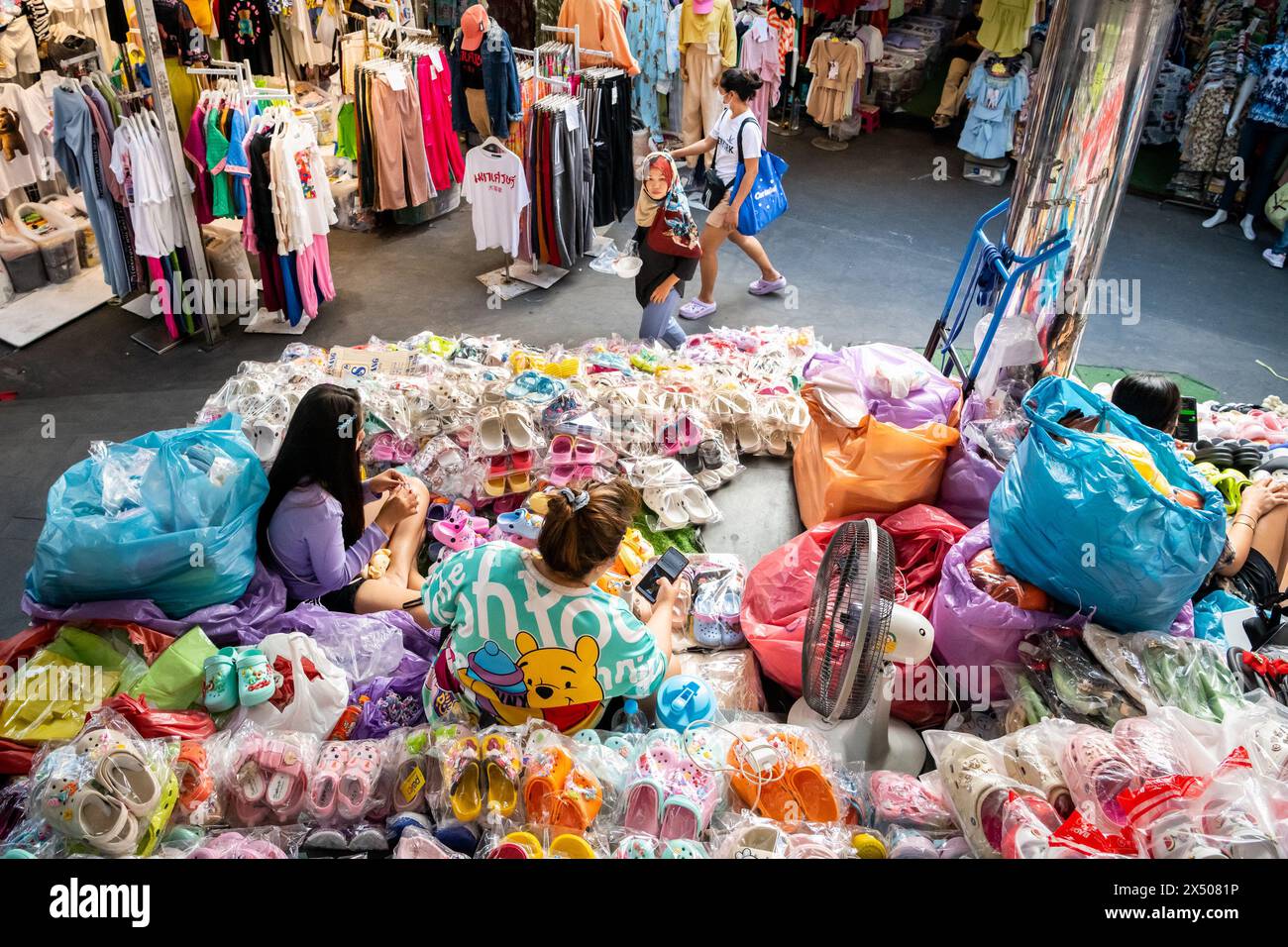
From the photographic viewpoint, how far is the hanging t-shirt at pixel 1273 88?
676 cm

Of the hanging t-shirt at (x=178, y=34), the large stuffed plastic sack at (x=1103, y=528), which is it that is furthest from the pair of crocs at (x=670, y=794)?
the hanging t-shirt at (x=178, y=34)

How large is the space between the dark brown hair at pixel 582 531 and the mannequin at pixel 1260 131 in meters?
6.81

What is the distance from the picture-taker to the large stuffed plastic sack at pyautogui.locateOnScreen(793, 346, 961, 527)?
378 cm

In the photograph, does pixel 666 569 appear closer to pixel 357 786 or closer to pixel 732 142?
pixel 357 786

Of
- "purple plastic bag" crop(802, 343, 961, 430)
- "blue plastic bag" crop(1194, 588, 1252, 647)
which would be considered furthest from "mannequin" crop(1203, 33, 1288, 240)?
"blue plastic bag" crop(1194, 588, 1252, 647)

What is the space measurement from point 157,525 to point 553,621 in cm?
137

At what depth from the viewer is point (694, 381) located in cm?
461

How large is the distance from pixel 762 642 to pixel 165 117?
433cm

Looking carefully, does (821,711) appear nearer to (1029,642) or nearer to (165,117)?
(1029,642)

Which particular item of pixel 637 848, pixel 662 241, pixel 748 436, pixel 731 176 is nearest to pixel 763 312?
pixel 731 176

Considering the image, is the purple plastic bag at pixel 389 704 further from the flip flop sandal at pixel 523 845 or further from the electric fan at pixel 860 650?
the electric fan at pixel 860 650

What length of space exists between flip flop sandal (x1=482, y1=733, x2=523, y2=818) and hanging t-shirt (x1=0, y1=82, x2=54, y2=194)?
5.62 metres

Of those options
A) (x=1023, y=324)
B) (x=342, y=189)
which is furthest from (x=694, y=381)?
(x=342, y=189)

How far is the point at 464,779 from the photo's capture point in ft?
8.09
